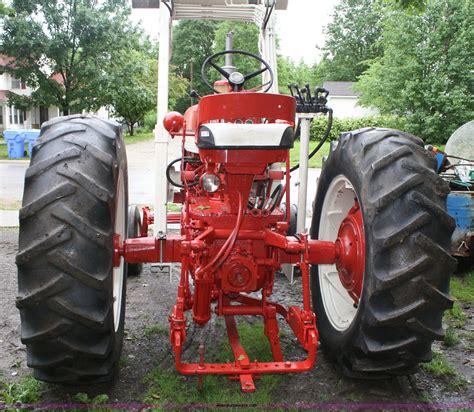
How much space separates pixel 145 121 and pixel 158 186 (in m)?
40.8

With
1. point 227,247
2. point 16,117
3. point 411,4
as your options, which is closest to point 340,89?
point 16,117

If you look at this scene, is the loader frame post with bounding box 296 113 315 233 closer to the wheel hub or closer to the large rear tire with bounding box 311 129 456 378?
the wheel hub

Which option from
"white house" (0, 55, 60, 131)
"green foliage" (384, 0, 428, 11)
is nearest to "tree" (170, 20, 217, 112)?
"white house" (0, 55, 60, 131)

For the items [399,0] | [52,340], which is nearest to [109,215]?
[52,340]

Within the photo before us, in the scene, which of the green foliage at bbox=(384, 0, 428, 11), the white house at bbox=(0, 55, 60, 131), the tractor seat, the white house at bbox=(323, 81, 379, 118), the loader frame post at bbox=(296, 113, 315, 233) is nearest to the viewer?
the tractor seat

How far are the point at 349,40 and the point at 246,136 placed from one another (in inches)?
2308

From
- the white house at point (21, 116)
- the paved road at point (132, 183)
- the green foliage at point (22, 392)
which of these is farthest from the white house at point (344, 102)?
the green foliage at point (22, 392)

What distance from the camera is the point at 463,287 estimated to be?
202 inches

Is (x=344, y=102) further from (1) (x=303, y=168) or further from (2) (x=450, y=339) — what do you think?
(1) (x=303, y=168)

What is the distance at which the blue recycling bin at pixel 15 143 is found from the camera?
64.3ft

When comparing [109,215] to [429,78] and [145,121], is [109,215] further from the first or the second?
[145,121]

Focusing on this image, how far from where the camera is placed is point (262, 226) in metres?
3.12

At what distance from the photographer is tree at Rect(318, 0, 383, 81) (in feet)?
187

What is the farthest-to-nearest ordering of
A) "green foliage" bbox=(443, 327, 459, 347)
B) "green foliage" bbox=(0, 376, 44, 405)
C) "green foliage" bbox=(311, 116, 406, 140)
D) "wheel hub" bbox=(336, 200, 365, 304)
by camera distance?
"green foliage" bbox=(311, 116, 406, 140) < "green foliage" bbox=(443, 327, 459, 347) < "wheel hub" bbox=(336, 200, 365, 304) < "green foliage" bbox=(0, 376, 44, 405)
